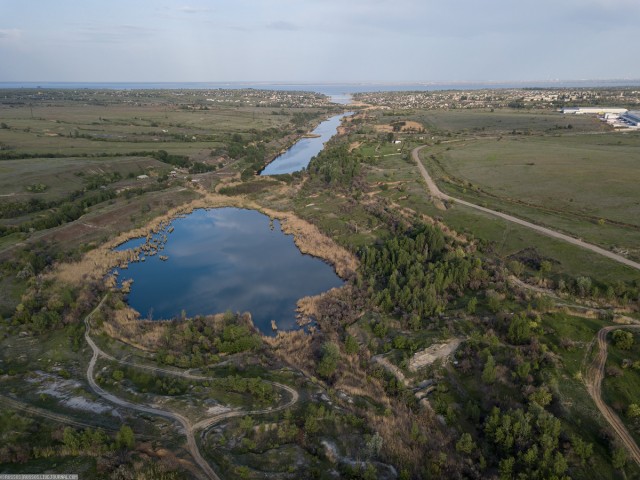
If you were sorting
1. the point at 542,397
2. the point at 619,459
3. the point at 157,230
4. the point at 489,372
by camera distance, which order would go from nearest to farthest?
the point at 619,459 < the point at 542,397 < the point at 489,372 < the point at 157,230

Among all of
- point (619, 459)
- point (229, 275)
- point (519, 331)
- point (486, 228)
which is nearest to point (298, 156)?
point (229, 275)

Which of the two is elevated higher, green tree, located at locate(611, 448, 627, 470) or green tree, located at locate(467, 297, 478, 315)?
green tree, located at locate(467, 297, 478, 315)

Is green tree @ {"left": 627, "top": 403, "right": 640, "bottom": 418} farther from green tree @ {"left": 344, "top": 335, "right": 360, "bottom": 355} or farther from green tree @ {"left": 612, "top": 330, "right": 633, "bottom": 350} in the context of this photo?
green tree @ {"left": 344, "top": 335, "right": 360, "bottom": 355}

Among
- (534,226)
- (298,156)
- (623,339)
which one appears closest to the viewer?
(623,339)

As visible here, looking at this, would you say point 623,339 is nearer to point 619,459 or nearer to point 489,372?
point 489,372

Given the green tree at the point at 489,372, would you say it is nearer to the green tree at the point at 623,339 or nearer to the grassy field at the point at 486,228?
the green tree at the point at 623,339

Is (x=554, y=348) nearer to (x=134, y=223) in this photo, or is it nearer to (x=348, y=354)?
(x=348, y=354)

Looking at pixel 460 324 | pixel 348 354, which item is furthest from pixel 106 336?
pixel 460 324

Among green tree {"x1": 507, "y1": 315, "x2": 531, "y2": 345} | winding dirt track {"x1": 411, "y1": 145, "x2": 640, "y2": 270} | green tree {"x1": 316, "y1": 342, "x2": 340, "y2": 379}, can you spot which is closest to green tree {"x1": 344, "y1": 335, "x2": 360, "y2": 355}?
green tree {"x1": 316, "y1": 342, "x2": 340, "y2": 379}
